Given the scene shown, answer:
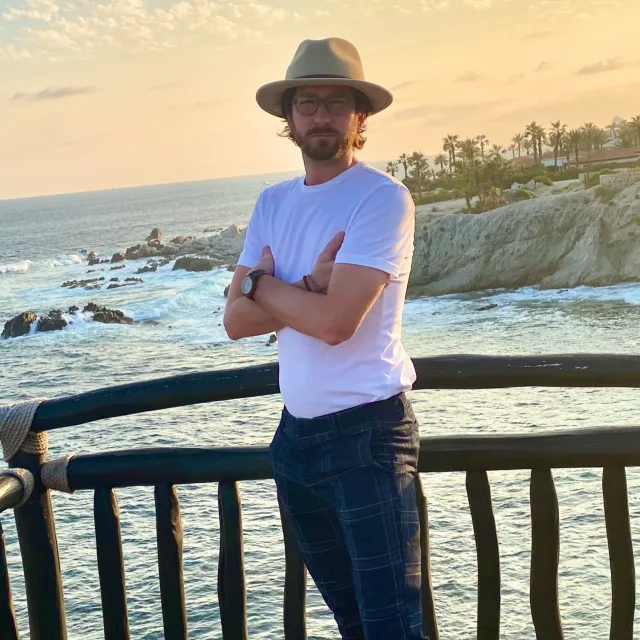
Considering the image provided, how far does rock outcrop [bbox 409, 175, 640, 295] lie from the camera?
42.6 m

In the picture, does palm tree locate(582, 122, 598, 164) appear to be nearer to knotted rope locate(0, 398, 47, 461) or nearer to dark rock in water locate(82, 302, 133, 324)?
dark rock in water locate(82, 302, 133, 324)

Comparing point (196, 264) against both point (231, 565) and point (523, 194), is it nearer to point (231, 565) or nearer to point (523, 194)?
point (523, 194)

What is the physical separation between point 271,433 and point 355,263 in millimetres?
21027

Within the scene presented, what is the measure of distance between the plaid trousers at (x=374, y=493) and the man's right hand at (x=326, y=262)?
1.13ft

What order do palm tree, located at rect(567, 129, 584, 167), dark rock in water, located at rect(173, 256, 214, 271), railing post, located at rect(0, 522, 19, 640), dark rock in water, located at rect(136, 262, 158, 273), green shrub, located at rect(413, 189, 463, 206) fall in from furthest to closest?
palm tree, located at rect(567, 129, 584, 167) → green shrub, located at rect(413, 189, 463, 206) → dark rock in water, located at rect(136, 262, 158, 273) → dark rock in water, located at rect(173, 256, 214, 271) → railing post, located at rect(0, 522, 19, 640)

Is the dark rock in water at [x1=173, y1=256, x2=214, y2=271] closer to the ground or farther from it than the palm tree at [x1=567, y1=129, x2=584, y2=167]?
closer to the ground

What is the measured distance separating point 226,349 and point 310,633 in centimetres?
2490

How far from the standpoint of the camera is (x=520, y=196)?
58.8 metres

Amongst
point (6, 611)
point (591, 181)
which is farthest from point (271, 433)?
point (591, 181)

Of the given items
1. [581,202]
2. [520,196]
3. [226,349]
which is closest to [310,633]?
[226,349]

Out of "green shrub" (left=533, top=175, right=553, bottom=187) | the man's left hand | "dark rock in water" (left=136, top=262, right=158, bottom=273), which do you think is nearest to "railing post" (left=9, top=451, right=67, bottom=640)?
the man's left hand

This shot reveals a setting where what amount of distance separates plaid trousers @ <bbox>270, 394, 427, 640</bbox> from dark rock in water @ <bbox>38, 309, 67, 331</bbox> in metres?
45.2

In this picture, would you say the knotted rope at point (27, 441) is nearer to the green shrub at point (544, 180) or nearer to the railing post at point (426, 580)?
the railing post at point (426, 580)

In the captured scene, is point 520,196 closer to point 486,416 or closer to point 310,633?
point 486,416
